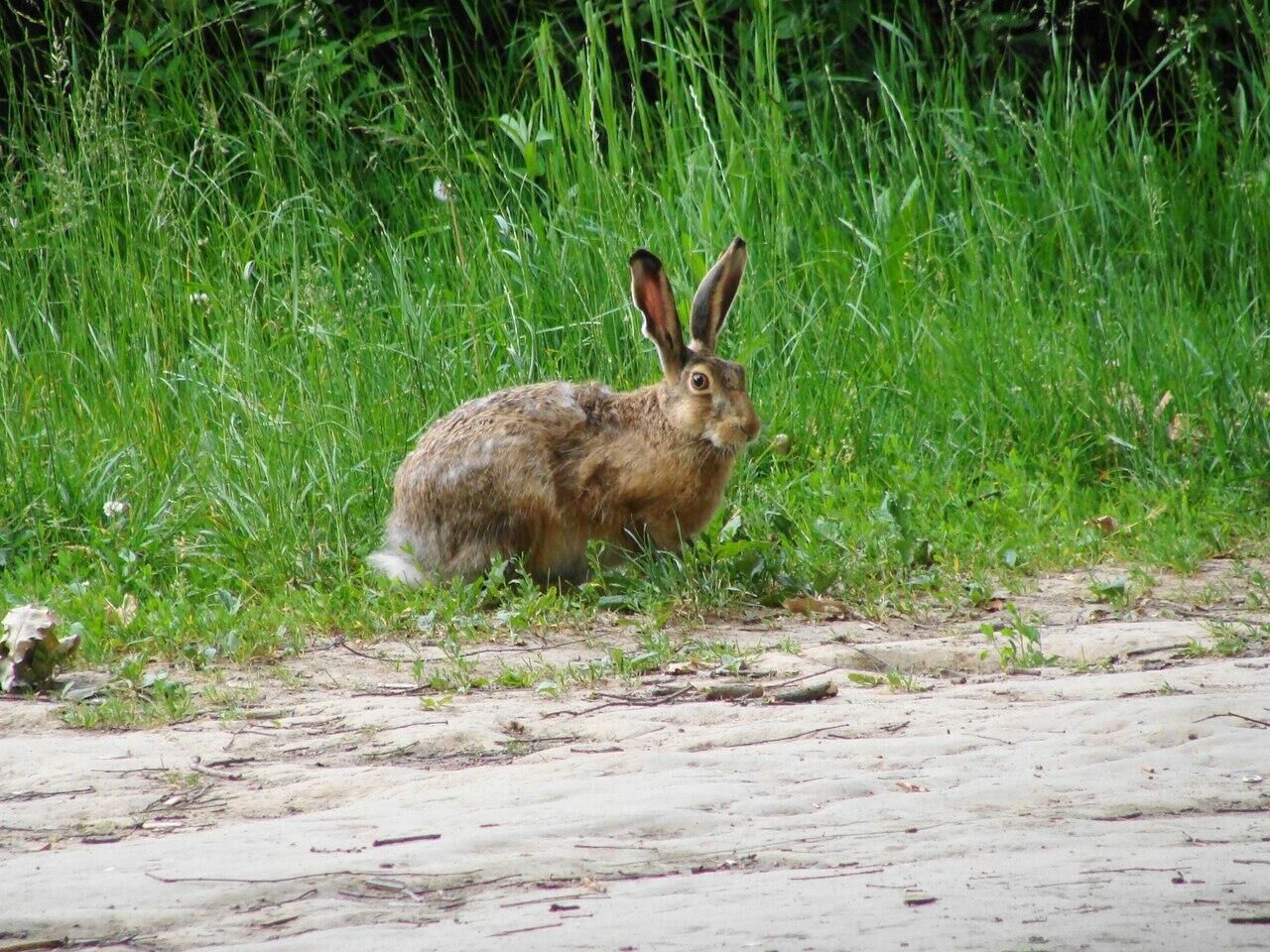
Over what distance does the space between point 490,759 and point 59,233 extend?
4726mm

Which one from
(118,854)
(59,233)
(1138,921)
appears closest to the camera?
(1138,921)

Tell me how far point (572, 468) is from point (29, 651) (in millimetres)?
1980

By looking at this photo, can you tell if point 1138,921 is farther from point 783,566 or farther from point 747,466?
point 747,466

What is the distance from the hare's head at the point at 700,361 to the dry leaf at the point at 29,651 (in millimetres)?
2260

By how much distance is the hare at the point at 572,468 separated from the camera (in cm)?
577

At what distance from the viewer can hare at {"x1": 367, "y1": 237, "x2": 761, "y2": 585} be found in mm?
5773

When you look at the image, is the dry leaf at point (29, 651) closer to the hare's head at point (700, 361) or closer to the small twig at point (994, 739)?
the hare's head at point (700, 361)

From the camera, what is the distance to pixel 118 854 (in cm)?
285

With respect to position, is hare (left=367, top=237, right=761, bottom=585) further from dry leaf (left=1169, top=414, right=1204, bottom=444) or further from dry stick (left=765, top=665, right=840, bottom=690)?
dry leaf (left=1169, top=414, right=1204, bottom=444)

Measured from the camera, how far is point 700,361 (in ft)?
19.8

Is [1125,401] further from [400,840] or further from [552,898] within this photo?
[552,898]

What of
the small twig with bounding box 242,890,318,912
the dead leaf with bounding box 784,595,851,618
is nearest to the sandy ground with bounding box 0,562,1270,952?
the small twig with bounding box 242,890,318,912

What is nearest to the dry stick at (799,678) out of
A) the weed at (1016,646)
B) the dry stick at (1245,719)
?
the weed at (1016,646)

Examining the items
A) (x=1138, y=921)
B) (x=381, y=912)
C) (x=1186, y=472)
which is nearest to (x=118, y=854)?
(x=381, y=912)
